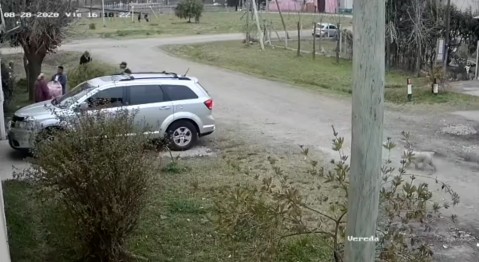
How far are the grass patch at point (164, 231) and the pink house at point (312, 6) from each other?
40.5 m

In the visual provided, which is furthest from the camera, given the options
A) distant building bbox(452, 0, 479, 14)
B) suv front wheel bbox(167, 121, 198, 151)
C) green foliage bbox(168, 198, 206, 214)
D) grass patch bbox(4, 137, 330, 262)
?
distant building bbox(452, 0, 479, 14)

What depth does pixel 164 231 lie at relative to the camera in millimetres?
7965

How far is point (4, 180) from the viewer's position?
392 inches

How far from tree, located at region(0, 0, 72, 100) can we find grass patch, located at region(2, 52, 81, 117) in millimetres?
838

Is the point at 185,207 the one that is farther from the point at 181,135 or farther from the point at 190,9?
the point at 190,9

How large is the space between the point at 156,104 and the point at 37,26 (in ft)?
24.9

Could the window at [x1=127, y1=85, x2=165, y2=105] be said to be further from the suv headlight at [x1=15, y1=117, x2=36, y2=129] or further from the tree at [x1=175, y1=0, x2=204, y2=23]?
the tree at [x1=175, y1=0, x2=204, y2=23]

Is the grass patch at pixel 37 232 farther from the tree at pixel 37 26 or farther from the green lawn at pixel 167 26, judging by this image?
the green lawn at pixel 167 26

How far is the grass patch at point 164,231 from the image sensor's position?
23.4 ft

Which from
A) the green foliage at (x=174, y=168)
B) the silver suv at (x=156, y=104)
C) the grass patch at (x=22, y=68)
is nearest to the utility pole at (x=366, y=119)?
the green foliage at (x=174, y=168)

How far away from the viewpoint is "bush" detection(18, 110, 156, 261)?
19.6ft

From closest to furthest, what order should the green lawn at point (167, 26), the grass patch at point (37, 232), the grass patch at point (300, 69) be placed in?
the grass patch at point (37, 232), the grass patch at point (300, 69), the green lawn at point (167, 26)

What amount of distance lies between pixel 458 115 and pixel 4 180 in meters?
11.6

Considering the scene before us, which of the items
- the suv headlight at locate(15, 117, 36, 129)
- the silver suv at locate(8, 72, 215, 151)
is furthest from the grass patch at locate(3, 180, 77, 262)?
the silver suv at locate(8, 72, 215, 151)
